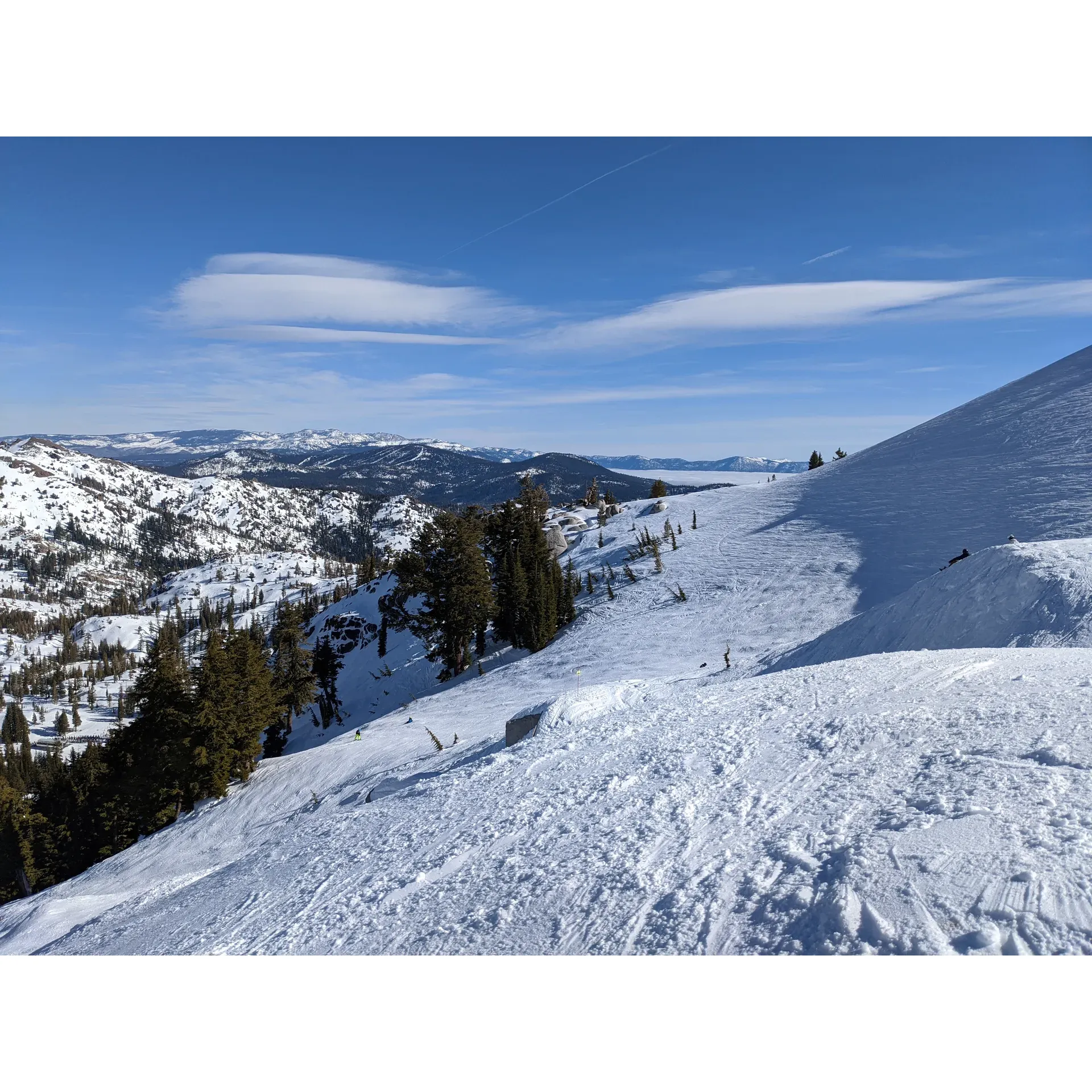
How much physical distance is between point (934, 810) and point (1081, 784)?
1375 mm

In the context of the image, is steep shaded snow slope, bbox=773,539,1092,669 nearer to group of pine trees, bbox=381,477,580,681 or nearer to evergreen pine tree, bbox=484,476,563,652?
evergreen pine tree, bbox=484,476,563,652

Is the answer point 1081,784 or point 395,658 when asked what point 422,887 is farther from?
point 395,658

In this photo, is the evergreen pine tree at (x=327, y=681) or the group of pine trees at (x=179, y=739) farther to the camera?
the evergreen pine tree at (x=327, y=681)

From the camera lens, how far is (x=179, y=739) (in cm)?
2675

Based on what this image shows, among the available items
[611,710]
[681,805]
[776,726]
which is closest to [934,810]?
[681,805]

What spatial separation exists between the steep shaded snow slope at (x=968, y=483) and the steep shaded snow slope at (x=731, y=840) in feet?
67.8

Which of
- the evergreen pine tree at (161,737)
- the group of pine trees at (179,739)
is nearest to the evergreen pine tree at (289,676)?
the group of pine trees at (179,739)

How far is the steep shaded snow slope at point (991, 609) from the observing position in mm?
13023

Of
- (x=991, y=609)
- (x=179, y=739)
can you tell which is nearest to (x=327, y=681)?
(x=179, y=739)

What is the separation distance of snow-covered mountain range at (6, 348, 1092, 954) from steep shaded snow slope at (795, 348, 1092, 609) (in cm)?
1384

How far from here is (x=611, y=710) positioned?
13.8m

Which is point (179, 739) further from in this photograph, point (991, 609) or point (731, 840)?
point (991, 609)

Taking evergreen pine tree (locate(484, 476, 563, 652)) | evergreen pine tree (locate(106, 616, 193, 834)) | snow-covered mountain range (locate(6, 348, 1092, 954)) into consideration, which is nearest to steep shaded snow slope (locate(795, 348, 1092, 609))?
snow-covered mountain range (locate(6, 348, 1092, 954))

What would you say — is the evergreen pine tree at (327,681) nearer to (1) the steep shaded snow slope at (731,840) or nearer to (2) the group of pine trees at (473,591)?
(2) the group of pine trees at (473,591)
